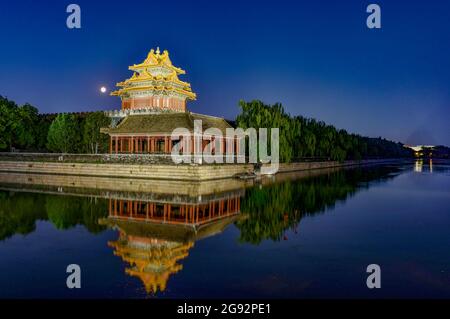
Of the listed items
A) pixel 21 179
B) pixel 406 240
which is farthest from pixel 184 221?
pixel 21 179

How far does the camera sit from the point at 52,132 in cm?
4181

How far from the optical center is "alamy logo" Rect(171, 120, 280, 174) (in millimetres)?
34375

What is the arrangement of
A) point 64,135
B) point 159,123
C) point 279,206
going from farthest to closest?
1. point 64,135
2. point 159,123
3. point 279,206

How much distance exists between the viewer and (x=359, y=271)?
1000cm

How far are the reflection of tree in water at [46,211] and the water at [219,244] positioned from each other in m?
0.05

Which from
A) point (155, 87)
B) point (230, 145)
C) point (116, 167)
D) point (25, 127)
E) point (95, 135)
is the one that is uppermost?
point (155, 87)

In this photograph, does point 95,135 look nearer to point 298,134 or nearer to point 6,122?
point 6,122

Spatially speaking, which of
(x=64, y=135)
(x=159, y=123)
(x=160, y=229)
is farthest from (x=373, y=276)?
(x=64, y=135)

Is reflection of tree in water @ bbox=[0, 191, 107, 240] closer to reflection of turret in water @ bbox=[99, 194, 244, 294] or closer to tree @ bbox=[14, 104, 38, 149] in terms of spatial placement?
reflection of turret in water @ bbox=[99, 194, 244, 294]

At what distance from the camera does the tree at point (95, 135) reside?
39875 mm

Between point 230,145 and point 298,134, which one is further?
point 298,134

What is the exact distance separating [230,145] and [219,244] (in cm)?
2771

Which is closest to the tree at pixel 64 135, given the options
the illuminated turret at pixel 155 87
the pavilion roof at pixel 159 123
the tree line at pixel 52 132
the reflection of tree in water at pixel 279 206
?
the tree line at pixel 52 132

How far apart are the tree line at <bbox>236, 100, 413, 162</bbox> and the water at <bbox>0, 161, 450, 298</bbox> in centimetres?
1789
